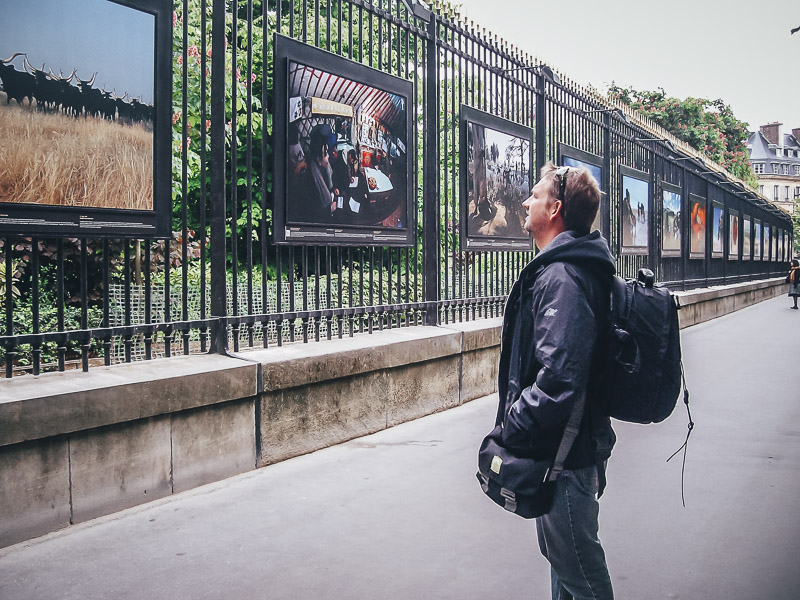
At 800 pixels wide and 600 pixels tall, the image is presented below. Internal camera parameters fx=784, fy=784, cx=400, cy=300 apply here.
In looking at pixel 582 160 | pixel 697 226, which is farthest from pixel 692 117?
Answer: pixel 582 160

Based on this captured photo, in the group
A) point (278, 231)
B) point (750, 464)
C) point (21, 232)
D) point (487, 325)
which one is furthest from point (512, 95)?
point (21, 232)

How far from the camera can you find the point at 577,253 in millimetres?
2461

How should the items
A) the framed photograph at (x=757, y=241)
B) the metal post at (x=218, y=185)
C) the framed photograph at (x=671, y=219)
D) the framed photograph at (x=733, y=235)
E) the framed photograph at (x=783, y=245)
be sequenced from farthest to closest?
the framed photograph at (x=783, y=245), the framed photograph at (x=757, y=241), the framed photograph at (x=733, y=235), the framed photograph at (x=671, y=219), the metal post at (x=218, y=185)

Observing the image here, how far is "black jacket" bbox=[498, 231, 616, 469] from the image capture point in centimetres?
233

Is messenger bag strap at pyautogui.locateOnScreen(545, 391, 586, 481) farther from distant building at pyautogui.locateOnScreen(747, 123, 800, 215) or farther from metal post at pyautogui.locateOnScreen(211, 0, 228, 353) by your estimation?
distant building at pyautogui.locateOnScreen(747, 123, 800, 215)

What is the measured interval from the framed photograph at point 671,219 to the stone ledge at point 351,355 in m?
11.5

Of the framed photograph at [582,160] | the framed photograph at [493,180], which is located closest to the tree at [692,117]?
the framed photograph at [582,160]

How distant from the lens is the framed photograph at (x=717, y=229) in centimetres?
2361

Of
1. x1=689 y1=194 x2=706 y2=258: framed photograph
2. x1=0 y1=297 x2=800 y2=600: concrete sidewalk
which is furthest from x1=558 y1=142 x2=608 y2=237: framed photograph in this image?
x1=689 y1=194 x2=706 y2=258: framed photograph

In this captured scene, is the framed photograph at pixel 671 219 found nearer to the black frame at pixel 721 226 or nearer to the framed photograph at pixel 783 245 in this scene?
the black frame at pixel 721 226

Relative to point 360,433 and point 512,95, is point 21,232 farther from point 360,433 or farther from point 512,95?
point 512,95

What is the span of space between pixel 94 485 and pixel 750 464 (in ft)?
14.6

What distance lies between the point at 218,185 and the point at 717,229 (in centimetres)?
2217

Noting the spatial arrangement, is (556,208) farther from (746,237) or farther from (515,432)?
(746,237)
